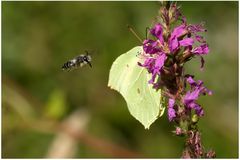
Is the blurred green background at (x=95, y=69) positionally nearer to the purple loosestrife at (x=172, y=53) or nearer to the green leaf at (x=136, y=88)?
the green leaf at (x=136, y=88)

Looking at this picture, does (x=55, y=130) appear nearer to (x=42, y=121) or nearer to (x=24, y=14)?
(x=42, y=121)

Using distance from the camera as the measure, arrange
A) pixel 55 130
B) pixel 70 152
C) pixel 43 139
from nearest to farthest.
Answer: pixel 55 130 → pixel 70 152 → pixel 43 139

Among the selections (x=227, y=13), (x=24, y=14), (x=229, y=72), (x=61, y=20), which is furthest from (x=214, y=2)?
(x=24, y=14)

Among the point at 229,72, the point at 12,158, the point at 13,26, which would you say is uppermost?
the point at 13,26

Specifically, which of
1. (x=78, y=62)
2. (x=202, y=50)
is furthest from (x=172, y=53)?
(x=78, y=62)

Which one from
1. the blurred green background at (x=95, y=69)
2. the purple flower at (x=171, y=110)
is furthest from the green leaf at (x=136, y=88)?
the blurred green background at (x=95, y=69)

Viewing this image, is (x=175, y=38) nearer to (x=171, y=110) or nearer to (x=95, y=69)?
(x=171, y=110)

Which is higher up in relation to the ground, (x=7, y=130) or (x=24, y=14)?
(x=24, y=14)
